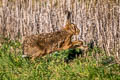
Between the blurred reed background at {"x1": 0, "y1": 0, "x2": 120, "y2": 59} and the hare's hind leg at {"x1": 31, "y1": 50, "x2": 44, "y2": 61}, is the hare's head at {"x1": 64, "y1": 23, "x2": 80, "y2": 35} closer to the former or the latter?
the blurred reed background at {"x1": 0, "y1": 0, "x2": 120, "y2": 59}

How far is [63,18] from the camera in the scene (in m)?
7.97

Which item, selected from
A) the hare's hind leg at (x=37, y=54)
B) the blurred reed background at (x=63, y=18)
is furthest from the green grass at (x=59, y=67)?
the blurred reed background at (x=63, y=18)

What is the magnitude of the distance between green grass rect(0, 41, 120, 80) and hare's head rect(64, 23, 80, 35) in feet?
1.37

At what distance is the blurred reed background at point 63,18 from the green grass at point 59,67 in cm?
36

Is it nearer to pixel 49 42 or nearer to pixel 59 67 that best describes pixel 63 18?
pixel 49 42

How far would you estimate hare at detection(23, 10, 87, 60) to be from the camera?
6.96 metres

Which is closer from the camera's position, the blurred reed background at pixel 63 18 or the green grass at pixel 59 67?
the green grass at pixel 59 67

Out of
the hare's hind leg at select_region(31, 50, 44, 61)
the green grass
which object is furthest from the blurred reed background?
the hare's hind leg at select_region(31, 50, 44, 61)

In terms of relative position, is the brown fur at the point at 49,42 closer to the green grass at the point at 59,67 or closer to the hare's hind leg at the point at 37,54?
the hare's hind leg at the point at 37,54

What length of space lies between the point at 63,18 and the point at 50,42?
1057 millimetres

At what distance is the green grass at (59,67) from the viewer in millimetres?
5980

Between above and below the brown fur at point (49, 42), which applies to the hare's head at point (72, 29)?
above

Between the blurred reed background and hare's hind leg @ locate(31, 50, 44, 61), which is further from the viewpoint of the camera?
the blurred reed background

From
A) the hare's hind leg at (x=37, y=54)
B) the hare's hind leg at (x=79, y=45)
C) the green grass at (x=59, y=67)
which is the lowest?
the green grass at (x=59, y=67)
